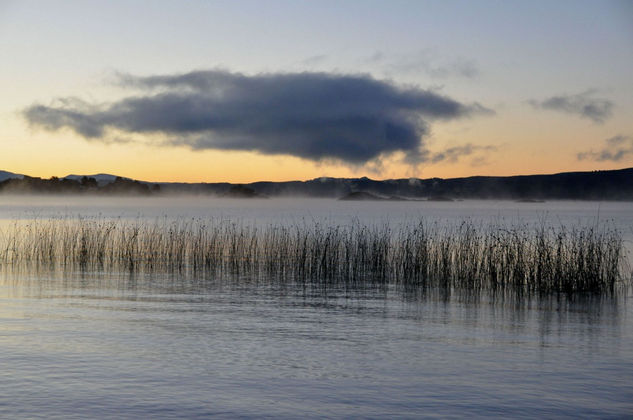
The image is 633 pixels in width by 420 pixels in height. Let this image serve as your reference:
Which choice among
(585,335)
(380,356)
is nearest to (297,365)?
(380,356)

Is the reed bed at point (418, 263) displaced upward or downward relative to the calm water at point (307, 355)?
upward

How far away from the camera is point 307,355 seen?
10195 millimetres

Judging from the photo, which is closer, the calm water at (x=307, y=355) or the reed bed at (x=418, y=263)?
the calm water at (x=307, y=355)

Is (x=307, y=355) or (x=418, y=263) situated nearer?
(x=307, y=355)

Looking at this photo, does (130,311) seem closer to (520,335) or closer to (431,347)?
(431,347)

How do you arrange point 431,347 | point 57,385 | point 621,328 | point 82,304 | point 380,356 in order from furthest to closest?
point 82,304 < point 621,328 < point 431,347 < point 380,356 < point 57,385

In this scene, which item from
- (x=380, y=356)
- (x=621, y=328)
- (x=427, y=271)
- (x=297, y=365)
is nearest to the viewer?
(x=297, y=365)

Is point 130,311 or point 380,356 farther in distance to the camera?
point 130,311

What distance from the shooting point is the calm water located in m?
7.87

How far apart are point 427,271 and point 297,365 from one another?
11089mm

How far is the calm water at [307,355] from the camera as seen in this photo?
25.8 ft

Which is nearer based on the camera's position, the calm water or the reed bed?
the calm water

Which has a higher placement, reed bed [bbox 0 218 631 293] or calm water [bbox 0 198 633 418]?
reed bed [bbox 0 218 631 293]

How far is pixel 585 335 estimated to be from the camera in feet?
40.2
